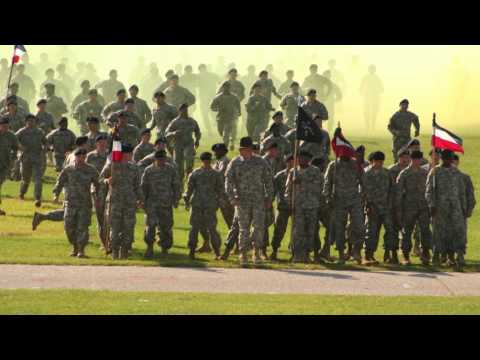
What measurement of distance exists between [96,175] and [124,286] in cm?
428

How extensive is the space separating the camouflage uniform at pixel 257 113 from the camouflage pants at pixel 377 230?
1452 centimetres

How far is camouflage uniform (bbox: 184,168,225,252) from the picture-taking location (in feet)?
80.5

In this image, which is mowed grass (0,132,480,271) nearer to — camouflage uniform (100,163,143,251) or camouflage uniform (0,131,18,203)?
camouflage uniform (100,163,143,251)

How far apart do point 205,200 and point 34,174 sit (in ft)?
27.1

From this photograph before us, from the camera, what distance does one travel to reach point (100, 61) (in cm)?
10450

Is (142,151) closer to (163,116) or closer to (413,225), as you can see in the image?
(163,116)

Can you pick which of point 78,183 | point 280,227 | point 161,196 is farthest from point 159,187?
point 280,227

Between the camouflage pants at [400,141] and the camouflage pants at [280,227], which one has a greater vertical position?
the camouflage pants at [400,141]

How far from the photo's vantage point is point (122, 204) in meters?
24.3

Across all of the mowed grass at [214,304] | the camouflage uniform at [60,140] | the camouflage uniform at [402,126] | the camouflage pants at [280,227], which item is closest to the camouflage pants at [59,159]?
the camouflage uniform at [60,140]

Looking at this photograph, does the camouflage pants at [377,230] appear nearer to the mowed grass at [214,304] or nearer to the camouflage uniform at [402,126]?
the mowed grass at [214,304]

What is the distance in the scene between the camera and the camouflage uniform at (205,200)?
80.5 feet

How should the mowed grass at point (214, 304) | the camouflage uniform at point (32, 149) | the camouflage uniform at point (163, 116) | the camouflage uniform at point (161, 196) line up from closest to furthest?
1. the mowed grass at point (214, 304)
2. the camouflage uniform at point (161, 196)
3. the camouflage uniform at point (32, 149)
4. the camouflage uniform at point (163, 116)

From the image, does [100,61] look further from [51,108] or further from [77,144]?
[77,144]
